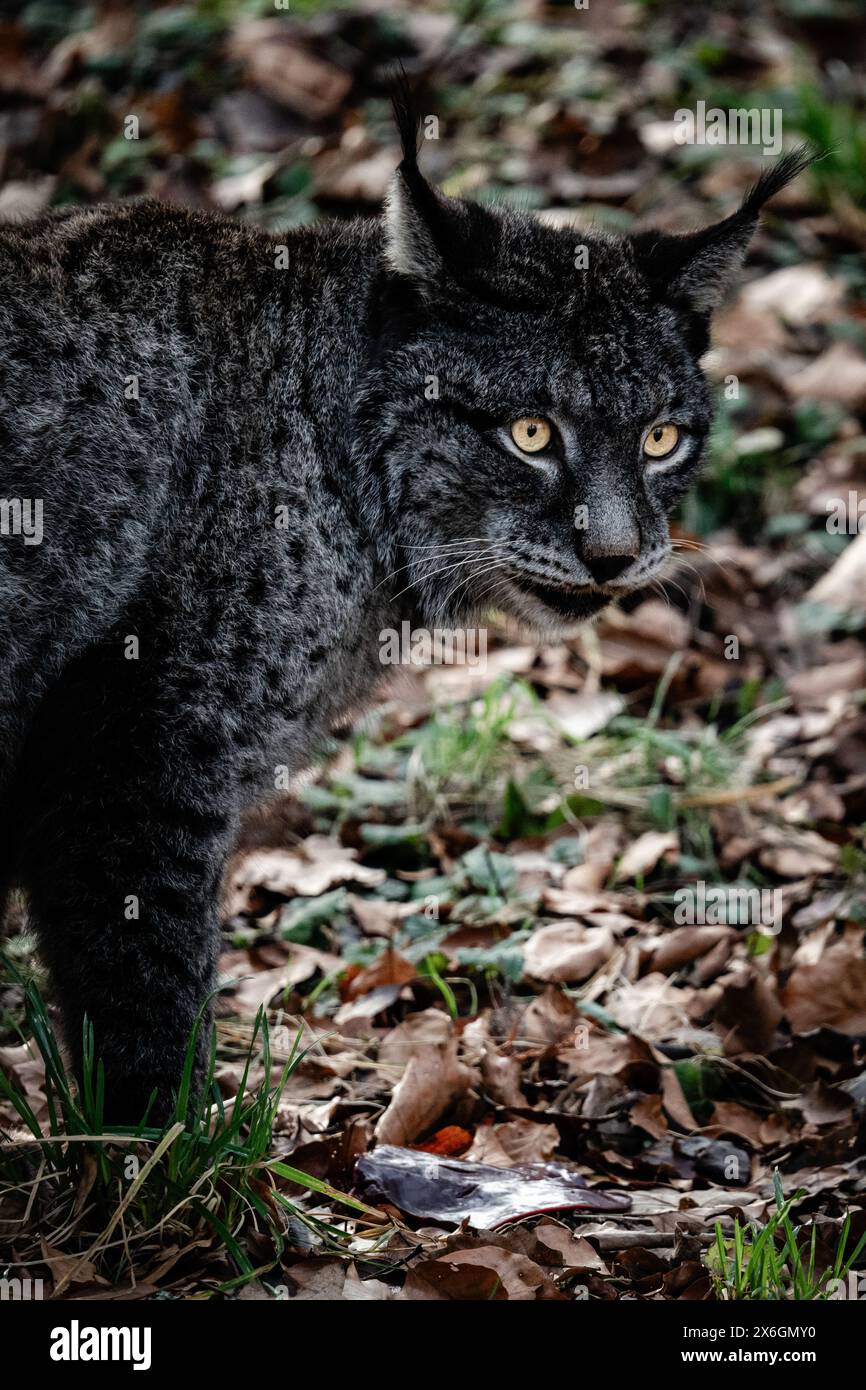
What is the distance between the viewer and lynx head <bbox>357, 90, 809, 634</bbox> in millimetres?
4531

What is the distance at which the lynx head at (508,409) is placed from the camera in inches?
178

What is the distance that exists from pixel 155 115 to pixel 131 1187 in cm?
782

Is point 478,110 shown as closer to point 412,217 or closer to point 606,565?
point 412,217

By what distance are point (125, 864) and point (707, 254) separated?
2.60 meters

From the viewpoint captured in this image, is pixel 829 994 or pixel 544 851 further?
pixel 544 851

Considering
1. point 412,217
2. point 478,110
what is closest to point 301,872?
point 412,217

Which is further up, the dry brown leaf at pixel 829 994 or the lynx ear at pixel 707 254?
the lynx ear at pixel 707 254

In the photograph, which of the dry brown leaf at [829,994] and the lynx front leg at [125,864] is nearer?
the lynx front leg at [125,864]

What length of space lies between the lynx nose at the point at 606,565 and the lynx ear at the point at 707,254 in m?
0.94

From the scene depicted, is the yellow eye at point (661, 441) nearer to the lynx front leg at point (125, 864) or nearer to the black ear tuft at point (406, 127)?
the black ear tuft at point (406, 127)

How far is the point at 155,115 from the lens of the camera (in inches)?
386

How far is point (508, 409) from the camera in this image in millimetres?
4555

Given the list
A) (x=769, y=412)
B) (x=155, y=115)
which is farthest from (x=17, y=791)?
(x=155, y=115)

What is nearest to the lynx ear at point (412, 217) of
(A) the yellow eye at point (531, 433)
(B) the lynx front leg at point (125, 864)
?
(A) the yellow eye at point (531, 433)
